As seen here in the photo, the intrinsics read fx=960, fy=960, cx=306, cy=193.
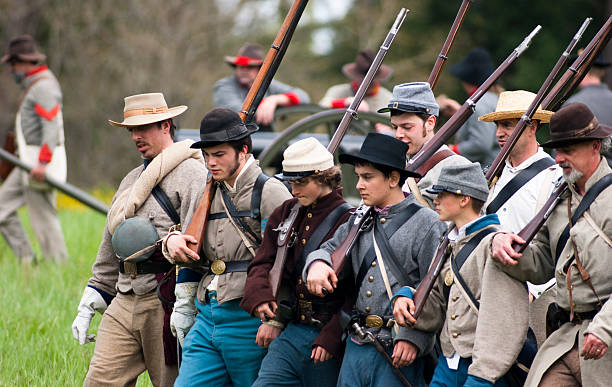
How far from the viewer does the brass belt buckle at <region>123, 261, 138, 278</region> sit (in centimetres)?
561

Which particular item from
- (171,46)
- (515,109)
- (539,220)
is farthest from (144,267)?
(171,46)

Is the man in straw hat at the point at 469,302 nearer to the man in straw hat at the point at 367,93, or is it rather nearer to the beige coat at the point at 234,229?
the beige coat at the point at 234,229

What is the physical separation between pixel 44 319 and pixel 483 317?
4910 mm

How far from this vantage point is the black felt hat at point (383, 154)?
4.43 m

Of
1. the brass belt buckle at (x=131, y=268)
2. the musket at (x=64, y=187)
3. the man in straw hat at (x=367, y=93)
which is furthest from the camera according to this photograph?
the musket at (x=64, y=187)

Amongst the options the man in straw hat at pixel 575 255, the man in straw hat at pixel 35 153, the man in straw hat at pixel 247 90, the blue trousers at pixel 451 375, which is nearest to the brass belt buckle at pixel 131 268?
the blue trousers at pixel 451 375

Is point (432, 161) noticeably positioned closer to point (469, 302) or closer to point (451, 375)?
point (469, 302)

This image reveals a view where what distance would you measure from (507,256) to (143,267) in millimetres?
2457

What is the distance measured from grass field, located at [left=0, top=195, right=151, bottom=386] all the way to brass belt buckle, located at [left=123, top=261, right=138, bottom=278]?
40.3 inches

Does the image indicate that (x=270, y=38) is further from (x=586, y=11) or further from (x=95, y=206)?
(x=95, y=206)

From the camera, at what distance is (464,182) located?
4.18 metres

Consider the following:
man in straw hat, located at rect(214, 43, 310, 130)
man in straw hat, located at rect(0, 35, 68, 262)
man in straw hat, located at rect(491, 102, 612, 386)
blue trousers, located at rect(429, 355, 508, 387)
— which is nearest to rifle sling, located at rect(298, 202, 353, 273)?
blue trousers, located at rect(429, 355, 508, 387)

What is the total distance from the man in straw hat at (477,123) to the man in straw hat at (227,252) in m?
2.88

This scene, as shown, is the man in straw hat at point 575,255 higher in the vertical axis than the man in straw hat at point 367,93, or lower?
higher
